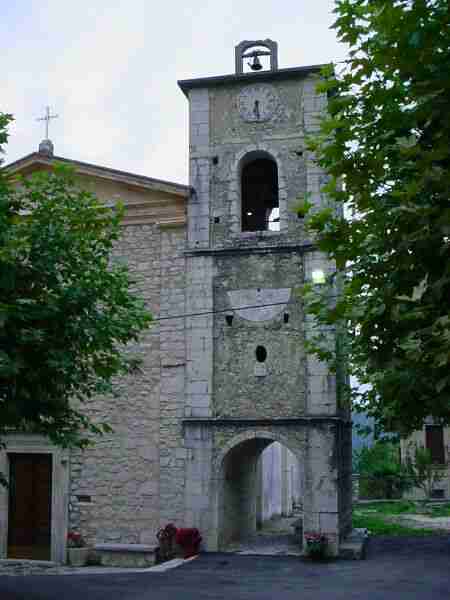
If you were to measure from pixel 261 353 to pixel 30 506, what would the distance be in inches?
210

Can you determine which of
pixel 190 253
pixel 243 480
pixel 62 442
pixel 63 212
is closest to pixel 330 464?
pixel 243 480

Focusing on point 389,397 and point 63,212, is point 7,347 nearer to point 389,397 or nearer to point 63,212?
point 63,212

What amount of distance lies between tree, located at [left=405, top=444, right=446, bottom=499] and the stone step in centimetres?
1604

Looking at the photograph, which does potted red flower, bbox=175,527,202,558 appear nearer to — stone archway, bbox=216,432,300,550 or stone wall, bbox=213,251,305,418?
stone archway, bbox=216,432,300,550

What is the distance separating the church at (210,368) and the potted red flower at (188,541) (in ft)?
0.73

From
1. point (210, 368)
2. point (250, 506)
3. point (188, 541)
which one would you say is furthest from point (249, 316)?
point (250, 506)

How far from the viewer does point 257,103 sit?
15000 millimetres

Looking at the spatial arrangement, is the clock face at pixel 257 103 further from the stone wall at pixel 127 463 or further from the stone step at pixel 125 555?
the stone step at pixel 125 555

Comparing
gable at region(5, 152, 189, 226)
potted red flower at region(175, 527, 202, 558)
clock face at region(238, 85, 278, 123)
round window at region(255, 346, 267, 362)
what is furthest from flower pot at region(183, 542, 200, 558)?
clock face at region(238, 85, 278, 123)

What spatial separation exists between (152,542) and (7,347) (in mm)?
6561

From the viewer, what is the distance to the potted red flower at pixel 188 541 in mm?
13062

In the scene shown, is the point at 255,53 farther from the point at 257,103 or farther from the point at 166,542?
the point at 166,542

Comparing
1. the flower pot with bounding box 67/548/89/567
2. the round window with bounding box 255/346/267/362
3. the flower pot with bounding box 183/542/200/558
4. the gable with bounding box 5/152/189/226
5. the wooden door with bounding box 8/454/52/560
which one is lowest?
the flower pot with bounding box 67/548/89/567

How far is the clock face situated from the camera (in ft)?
49.0
